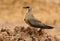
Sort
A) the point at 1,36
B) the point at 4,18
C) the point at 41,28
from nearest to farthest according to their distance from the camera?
the point at 1,36 → the point at 41,28 → the point at 4,18

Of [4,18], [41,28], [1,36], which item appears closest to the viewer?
[1,36]

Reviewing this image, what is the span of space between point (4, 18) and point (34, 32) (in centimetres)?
678

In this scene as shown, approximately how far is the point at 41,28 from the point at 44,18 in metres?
6.61

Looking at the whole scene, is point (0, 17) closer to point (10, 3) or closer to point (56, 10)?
point (10, 3)

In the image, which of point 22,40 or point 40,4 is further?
point 40,4

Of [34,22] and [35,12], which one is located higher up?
[34,22]

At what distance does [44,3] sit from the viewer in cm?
1731

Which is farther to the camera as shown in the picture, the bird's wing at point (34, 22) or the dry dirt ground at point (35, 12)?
the dry dirt ground at point (35, 12)

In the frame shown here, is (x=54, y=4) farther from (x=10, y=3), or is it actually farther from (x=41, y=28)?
(x=41, y=28)

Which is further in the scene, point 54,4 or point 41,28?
point 54,4

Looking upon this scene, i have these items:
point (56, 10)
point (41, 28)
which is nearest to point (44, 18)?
point (56, 10)

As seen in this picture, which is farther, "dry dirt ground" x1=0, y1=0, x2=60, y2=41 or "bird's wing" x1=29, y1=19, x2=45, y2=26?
"dry dirt ground" x1=0, y1=0, x2=60, y2=41

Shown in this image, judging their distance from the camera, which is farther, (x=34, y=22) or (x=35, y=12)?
(x=35, y=12)

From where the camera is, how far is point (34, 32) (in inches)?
348
